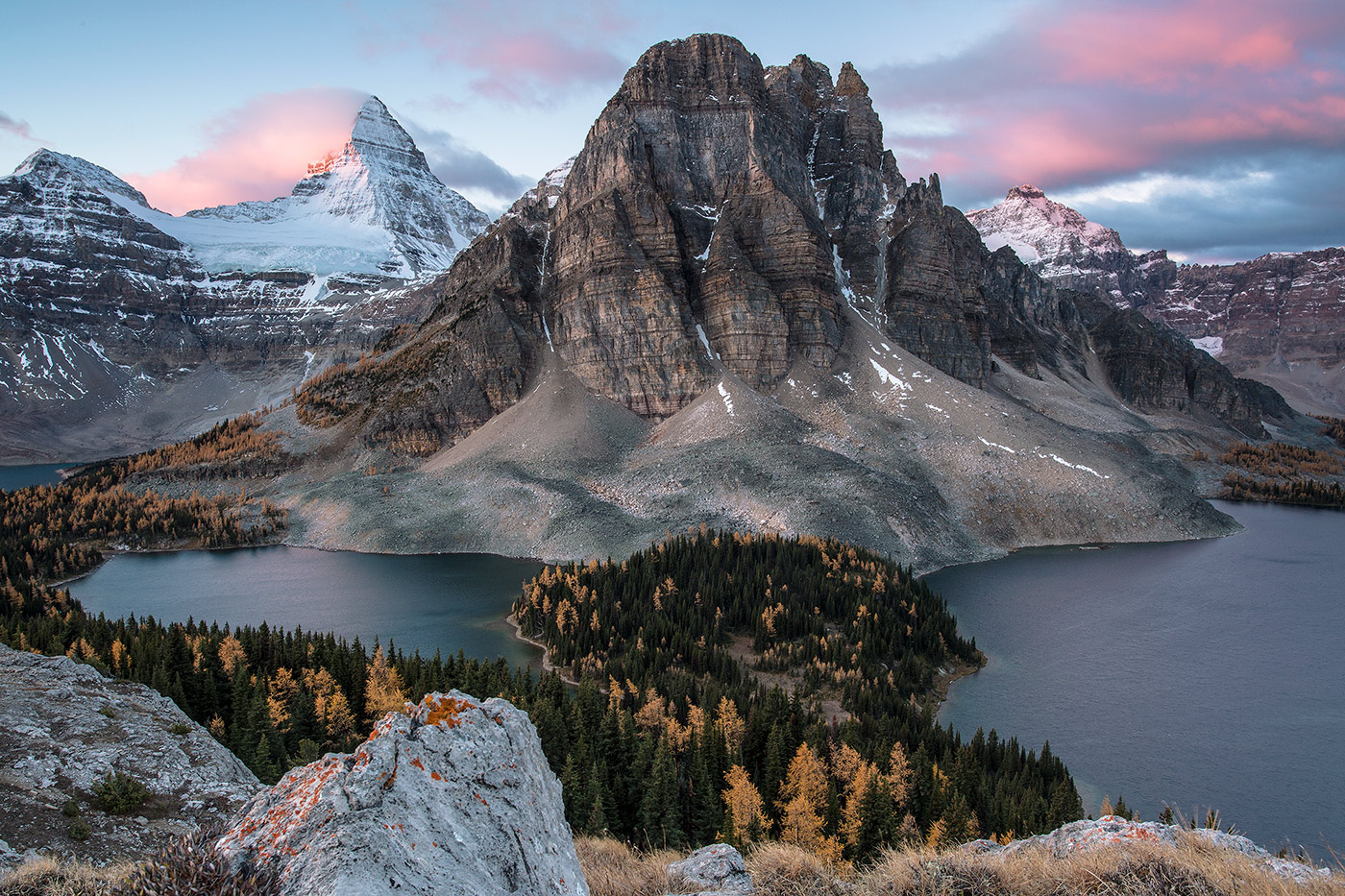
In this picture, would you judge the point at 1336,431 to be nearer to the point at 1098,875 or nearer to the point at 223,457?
the point at 1098,875

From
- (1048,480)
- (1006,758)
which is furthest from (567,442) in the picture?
(1006,758)

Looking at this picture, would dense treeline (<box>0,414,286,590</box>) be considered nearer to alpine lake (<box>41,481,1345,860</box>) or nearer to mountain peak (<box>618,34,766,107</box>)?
alpine lake (<box>41,481,1345,860</box>)

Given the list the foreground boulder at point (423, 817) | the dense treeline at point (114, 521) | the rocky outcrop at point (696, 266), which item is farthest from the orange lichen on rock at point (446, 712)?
the rocky outcrop at point (696, 266)

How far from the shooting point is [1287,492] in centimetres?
12400

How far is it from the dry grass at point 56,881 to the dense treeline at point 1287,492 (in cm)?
15081

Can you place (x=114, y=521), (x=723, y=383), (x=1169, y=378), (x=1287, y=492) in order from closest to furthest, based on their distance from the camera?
(x=114, y=521), (x=723, y=383), (x=1287, y=492), (x=1169, y=378)

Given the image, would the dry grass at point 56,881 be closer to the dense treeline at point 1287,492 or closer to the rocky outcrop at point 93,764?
the rocky outcrop at point 93,764

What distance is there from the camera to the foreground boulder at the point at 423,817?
7180 mm

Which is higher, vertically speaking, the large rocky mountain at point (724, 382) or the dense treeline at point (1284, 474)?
the large rocky mountain at point (724, 382)

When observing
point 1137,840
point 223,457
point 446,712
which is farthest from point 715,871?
point 223,457

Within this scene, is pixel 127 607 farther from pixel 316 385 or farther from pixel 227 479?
pixel 316 385

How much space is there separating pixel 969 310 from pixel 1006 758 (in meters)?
114

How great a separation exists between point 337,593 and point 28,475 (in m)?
150

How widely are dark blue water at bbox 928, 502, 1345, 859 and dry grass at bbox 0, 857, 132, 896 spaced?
33.0 metres
